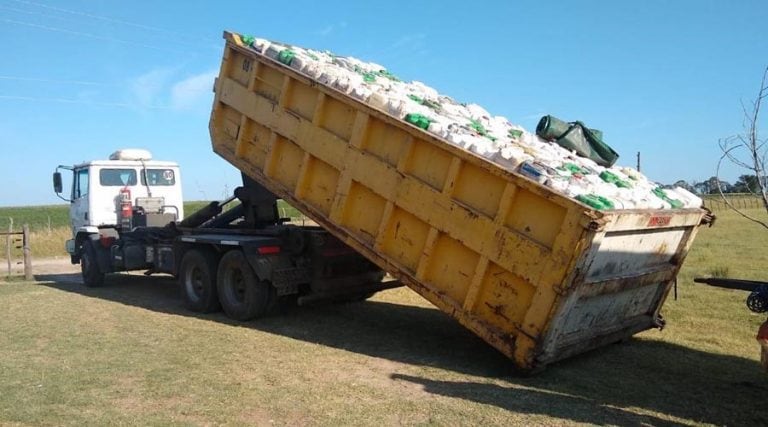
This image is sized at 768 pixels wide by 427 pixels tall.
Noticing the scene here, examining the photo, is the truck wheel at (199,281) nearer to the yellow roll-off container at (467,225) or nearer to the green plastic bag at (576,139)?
the yellow roll-off container at (467,225)

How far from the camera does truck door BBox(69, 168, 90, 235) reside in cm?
1259

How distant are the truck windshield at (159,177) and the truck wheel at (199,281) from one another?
370cm

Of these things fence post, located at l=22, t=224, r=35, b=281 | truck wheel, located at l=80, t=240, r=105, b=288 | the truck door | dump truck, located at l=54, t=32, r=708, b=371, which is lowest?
fence post, located at l=22, t=224, r=35, b=281

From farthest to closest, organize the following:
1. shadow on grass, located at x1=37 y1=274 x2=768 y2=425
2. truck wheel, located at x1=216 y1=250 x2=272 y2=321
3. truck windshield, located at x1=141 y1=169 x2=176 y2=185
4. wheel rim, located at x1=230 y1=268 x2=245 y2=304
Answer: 1. truck windshield, located at x1=141 y1=169 x2=176 y2=185
2. wheel rim, located at x1=230 y1=268 x2=245 y2=304
3. truck wheel, located at x1=216 y1=250 x2=272 y2=321
4. shadow on grass, located at x1=37 y1=274 x2=768 y2=425

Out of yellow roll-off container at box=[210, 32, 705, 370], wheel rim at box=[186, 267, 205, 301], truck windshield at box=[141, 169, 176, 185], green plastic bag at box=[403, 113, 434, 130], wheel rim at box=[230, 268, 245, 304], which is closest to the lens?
yellow roll-off container at box=[210, 32, 705, 370]

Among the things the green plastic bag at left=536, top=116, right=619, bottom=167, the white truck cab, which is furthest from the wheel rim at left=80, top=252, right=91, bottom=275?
the green plastic bag at left=536, top=116, right=619, bottom=167

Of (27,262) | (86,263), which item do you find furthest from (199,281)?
(27,262)

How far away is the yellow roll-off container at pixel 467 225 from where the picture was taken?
19.3 ft

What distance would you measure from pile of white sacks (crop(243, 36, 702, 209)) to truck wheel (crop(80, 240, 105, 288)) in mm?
5938

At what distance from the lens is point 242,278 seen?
8.98m

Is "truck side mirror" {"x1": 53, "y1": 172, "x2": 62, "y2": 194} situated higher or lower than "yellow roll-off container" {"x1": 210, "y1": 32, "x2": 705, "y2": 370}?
lower

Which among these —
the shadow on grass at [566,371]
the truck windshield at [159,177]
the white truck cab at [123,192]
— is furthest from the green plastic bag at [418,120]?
the truck windshield at [159,177]

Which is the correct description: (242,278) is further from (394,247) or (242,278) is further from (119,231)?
(119,231)

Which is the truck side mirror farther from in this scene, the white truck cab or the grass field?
the grass field
